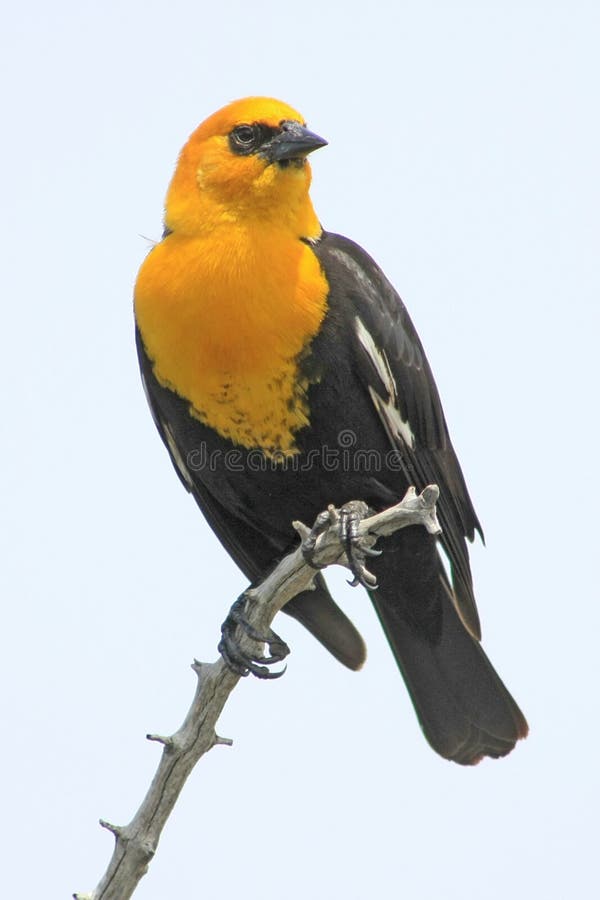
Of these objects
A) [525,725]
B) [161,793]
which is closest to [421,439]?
[525,725]

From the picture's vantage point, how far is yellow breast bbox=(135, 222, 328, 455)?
17.8 ft

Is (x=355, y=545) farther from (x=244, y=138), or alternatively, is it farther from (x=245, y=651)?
(x=244, y=138)

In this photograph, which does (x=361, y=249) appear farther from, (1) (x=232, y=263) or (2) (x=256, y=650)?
(2) (x=256, y=650)

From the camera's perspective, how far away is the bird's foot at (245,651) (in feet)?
18.1

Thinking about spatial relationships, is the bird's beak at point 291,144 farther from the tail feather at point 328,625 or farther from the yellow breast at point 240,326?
the tail feather at point 328,625

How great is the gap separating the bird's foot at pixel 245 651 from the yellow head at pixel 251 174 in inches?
63.0

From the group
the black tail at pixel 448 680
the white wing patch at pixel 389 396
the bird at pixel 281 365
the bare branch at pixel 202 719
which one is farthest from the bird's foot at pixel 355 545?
the black tail at pixel 448 680

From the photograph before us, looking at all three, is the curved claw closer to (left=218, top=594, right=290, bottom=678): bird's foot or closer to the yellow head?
(left=218, top=594, right=290, bottom=678): bird's foot

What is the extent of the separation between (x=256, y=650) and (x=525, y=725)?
1608mm

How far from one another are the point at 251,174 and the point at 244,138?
21cm

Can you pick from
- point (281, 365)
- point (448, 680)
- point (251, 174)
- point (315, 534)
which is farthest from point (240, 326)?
point (448, 680)

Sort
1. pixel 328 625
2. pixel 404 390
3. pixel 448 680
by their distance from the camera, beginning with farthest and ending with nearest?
pixel 448 680 < pixel 328 625 < pixel 404 390

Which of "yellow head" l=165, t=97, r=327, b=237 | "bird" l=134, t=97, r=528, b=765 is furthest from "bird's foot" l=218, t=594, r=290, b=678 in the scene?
"yellow head" l=165, t=97, r=327, b=237

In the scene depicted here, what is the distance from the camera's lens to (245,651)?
5582mm
